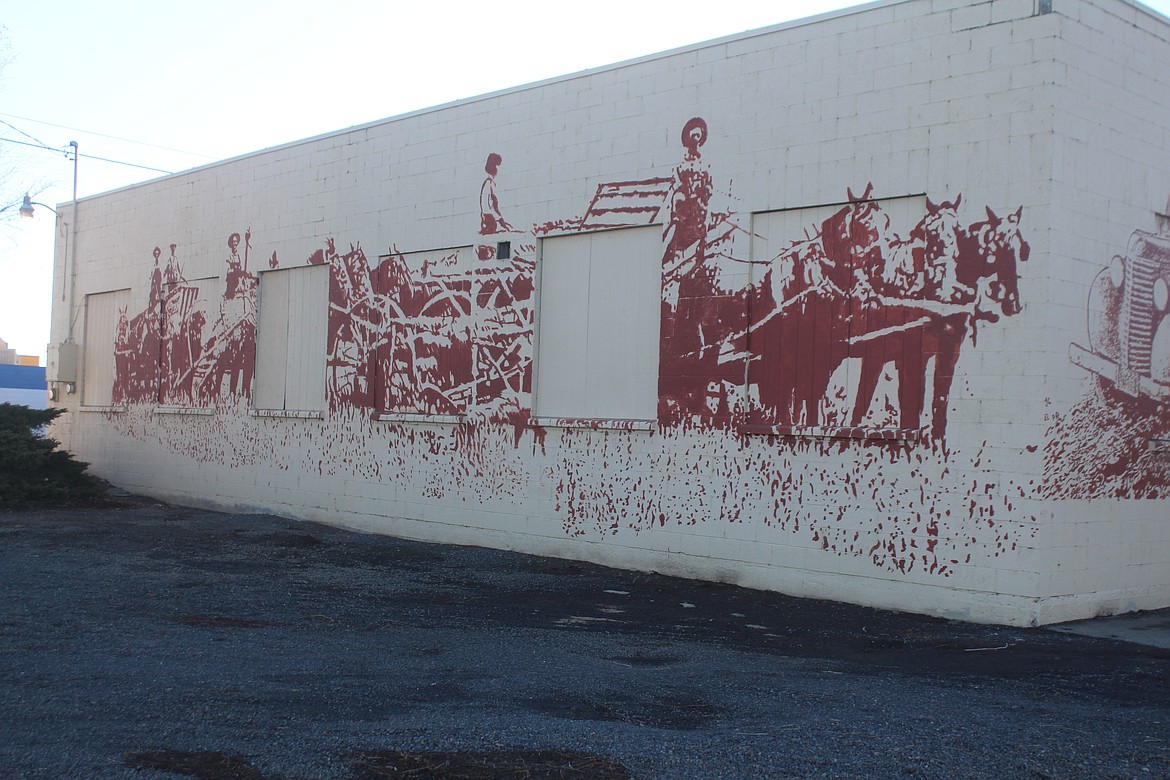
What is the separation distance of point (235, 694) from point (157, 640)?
1758mm

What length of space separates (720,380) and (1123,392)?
358 cm

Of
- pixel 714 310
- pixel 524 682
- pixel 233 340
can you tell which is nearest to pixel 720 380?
pixel 714 310

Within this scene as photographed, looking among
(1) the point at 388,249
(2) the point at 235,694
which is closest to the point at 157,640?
(2) the point at 235,694

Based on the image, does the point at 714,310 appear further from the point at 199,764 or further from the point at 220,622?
the point at 199,764

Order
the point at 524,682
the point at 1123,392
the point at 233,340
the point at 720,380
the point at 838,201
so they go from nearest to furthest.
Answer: the point at 524,682 → the point at 1123,392 → the point at 838,201 → the point at 720,380 → the point at 233,340

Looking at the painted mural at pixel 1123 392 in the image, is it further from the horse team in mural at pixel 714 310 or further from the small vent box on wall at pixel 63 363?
the small vent box on wall at pixel 63 363

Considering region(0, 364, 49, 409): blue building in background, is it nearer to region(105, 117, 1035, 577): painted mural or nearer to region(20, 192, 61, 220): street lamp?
region(20, 192, 61, 220): street lamp

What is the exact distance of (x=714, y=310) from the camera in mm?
10953

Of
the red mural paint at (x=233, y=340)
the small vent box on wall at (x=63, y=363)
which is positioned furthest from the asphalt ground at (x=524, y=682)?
the small vent box on wall at (x=63, y=363)

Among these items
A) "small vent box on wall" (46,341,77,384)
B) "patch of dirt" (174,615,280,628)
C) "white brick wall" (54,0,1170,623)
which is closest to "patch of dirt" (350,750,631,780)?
"patch of dirt" (174,615,280,628)

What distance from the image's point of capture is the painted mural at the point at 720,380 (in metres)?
9.31

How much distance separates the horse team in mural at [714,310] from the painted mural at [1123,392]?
95 cm

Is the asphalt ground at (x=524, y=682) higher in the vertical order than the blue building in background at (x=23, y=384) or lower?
lower

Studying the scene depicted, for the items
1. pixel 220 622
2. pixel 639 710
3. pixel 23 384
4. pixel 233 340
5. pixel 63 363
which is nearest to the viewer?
pixel 639 710
